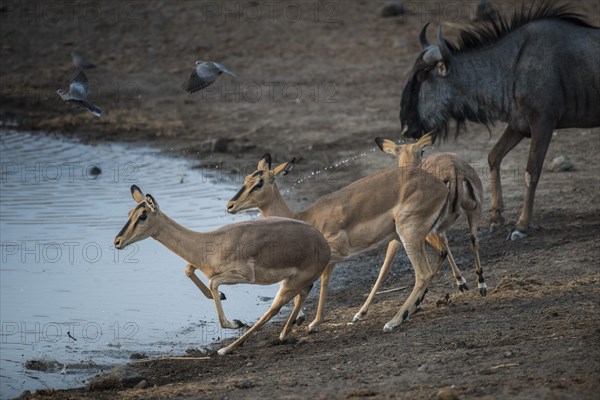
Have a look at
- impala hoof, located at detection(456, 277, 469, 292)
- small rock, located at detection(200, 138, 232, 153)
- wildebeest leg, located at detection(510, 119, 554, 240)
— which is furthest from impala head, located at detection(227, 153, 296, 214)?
small rock, located at detection(200, 138, 232, 153)

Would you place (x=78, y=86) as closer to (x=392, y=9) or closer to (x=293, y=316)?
(x=293, y=316)

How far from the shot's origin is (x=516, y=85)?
Answer: 42.5 ft

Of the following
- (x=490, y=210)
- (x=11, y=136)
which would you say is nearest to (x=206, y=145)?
(x=11, y=136)

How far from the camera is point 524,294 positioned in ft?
32.6

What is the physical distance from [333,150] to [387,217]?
7.36 metres

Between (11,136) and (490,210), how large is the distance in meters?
9.07

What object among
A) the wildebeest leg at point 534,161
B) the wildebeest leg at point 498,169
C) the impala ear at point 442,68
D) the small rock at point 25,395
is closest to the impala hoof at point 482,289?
the wildebeest leg at point 534,161

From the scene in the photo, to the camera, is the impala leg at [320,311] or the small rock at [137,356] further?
the impala leg at [320,311]

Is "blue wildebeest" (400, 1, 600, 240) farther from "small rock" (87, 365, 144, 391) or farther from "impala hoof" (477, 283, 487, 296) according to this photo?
"small rock" (87, 365, 144, 391)

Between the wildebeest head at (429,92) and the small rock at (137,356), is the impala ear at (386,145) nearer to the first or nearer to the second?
the wildebeest head at (429,92)

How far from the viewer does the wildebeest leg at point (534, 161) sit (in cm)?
1245

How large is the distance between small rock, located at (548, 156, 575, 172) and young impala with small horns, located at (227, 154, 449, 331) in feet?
17.6

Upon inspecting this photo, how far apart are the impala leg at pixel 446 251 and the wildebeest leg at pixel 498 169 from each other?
238 cm

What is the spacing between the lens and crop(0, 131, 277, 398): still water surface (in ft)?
32.3
